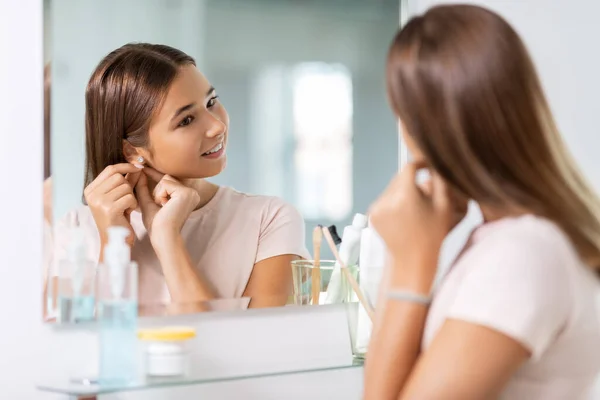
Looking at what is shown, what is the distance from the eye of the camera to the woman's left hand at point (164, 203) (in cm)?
126

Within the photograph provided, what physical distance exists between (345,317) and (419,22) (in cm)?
67

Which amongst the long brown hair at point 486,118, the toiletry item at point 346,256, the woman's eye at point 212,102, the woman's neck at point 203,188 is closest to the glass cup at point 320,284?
the toiletry item at point 346,256

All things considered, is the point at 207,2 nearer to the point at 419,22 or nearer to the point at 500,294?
the point at 419,22

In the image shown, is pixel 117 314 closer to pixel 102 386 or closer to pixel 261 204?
pixel 102 386


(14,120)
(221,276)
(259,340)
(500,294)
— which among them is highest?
(14,120)

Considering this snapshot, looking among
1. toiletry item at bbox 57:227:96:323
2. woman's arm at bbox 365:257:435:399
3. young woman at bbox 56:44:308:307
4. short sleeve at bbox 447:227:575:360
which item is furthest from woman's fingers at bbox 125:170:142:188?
short sleeve at bbox 447:227:575:360

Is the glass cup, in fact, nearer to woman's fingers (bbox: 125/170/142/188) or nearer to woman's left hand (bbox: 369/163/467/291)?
woman's fingers (bbox: 125/170/142/188)

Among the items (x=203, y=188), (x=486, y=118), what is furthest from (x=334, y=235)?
(x=486, y=118)

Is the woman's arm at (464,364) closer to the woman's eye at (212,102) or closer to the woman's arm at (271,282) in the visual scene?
the woman's arm at (271,282)

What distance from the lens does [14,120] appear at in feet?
3.80

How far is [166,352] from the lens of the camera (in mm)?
1182

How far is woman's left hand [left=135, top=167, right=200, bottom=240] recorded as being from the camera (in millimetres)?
1264

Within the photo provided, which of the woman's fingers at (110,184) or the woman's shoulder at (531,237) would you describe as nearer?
the woman's shoulder at (531,237)

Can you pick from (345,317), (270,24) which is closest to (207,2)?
(270,24)
